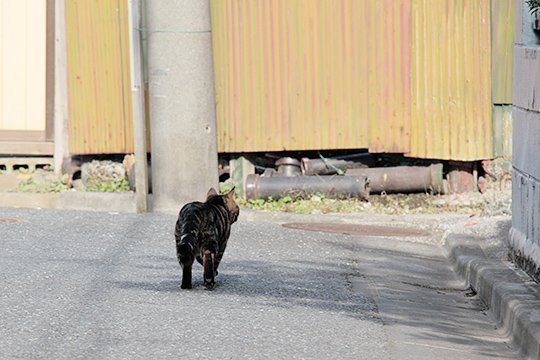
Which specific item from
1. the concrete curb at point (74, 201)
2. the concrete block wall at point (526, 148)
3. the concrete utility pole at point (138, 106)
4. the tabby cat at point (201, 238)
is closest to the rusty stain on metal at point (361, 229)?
the concrete utility pole at point (138, 106)

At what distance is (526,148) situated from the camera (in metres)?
10.4

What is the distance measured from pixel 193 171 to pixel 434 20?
3399 mm

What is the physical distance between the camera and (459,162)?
612 inches

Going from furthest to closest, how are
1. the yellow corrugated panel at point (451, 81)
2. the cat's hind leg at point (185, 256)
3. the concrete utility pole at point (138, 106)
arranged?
the yellow corrugated panel at point (451, 81)
the concrete utility pole at point (138, 106)
the cat's hind leg at point (185, 256)

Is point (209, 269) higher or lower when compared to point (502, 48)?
lower

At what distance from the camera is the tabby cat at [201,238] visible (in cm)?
922

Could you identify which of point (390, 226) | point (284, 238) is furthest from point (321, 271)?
point (390, 226)

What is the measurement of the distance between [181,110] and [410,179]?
2941mm

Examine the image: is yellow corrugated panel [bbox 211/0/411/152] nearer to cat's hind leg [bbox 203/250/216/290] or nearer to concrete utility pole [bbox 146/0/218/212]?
concrete utility pole [bbox 146/0/218/212]

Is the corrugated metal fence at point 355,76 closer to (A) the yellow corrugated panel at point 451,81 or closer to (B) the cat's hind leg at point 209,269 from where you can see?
(A) the yellow corrugated panel at point 451,81

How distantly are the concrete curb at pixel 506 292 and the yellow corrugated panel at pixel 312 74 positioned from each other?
360cm

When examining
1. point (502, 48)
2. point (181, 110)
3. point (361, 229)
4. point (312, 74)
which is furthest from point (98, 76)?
point (502, 48)

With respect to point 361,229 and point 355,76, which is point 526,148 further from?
point 355,76

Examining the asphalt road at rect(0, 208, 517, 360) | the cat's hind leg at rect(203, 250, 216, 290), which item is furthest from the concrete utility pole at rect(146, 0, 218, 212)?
the cat's hind leg at rect(203, 250, 216, 290)
